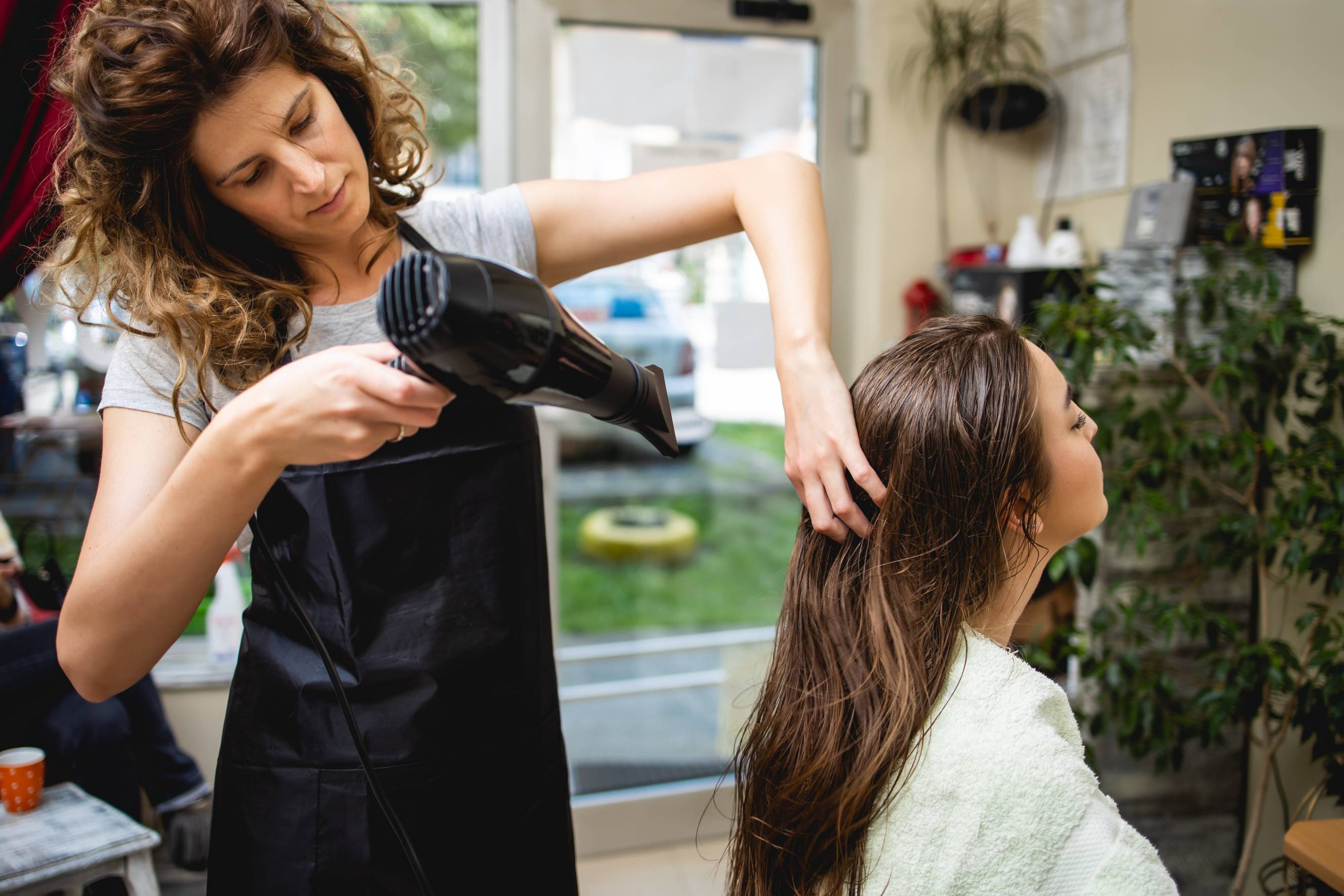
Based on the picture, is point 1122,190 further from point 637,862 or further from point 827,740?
point 637,862

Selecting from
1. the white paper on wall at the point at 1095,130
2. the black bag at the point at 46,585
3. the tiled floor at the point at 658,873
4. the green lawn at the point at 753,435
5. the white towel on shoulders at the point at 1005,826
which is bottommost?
the tiled floor at the point at 658,873

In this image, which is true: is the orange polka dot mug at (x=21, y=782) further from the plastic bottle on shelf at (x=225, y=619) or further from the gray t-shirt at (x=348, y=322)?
the gray t-shirt at (x=348, y=322)

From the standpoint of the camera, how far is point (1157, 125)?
88.9 inches

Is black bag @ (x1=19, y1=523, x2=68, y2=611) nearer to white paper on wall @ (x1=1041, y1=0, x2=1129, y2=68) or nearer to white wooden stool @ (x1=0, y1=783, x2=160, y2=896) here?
white wooden stool @ (x1=0, y1=783, x2=160, y2=896)

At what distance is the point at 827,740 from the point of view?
96 cm

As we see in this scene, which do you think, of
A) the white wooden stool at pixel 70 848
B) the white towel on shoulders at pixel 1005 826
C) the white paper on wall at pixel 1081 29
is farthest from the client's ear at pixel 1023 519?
the white paper on wall at pixel 1081 29

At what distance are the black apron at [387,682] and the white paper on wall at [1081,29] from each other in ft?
7.14

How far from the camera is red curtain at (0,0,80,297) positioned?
185 cm

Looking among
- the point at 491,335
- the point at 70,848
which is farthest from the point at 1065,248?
the point at 70,848

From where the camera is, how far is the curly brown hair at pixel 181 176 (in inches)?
32.2

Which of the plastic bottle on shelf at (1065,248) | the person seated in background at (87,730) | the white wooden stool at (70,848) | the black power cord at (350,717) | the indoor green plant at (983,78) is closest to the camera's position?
the black power cord at (350,717)

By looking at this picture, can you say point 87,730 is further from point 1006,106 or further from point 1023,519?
point 1006,106

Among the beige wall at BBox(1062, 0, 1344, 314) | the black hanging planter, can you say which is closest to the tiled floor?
the beige wall at BBox(1062, 0, 1344, 314)

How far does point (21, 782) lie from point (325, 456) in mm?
1555
